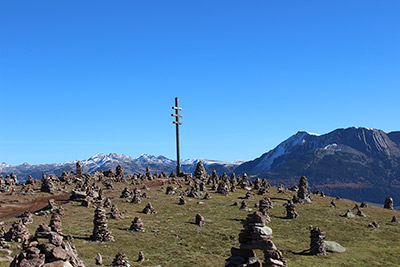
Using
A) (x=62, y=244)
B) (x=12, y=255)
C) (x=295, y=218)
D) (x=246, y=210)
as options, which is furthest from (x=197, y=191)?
(x=62, y=244)

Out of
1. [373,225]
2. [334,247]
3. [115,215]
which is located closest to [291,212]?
[373,225]

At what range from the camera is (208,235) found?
51.0m

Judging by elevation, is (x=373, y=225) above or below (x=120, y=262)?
below

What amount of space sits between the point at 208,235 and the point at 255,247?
2129 cm

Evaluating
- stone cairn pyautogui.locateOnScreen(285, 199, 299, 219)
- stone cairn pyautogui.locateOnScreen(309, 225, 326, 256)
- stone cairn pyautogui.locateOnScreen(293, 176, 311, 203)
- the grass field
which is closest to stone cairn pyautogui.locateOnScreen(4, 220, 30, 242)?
the grass field

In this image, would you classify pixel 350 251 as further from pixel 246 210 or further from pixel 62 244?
pixel 62 244

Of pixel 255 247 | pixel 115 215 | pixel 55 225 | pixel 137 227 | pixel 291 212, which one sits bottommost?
pixel 291 212

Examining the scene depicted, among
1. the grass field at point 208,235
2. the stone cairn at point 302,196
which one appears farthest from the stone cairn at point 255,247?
the stone cairn at point 302,196

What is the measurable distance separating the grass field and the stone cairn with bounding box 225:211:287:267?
929 cm

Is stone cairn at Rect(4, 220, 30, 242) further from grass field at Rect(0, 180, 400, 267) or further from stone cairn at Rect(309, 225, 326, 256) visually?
stone cairn at Rect(309, 225, 326, 256)

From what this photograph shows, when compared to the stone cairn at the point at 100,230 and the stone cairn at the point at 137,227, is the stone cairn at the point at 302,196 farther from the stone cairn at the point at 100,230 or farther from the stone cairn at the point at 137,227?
the stone cairn at the point at 100,230

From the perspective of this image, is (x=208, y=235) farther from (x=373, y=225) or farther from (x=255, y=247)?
(x=373, y=225)

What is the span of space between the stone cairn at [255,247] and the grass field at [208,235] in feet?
30.5

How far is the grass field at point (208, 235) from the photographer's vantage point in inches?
1613
